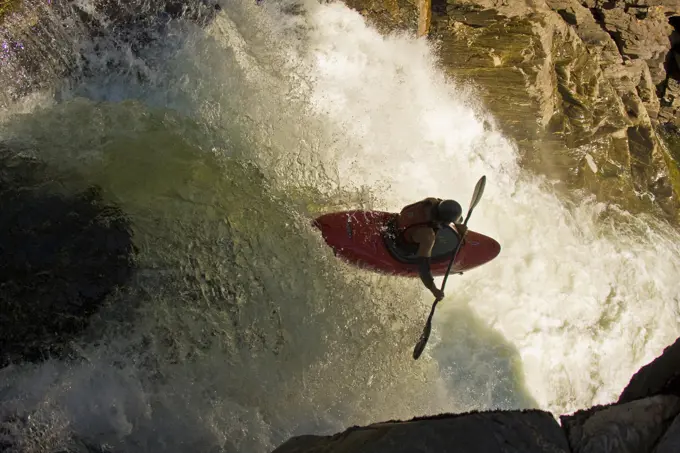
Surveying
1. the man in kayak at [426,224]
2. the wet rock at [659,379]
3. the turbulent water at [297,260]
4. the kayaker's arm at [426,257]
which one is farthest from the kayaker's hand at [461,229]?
the wet rock at [659,379]

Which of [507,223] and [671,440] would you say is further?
[507,223]

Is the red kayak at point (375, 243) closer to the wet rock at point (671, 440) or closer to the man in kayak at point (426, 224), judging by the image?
the man in kayak at point (426, 224)

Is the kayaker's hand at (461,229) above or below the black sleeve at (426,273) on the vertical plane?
above

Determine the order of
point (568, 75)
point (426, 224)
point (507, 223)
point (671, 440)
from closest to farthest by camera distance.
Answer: point (671, 440), point (426, 224), point (507, 223), point (568, 75)

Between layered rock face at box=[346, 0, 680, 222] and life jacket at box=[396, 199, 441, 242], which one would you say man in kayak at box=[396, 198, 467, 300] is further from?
layered rock face at box=[346, 0, 680, 222]

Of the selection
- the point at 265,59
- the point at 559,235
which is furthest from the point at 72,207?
the point at 559,235

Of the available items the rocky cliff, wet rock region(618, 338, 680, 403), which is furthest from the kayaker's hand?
the rocky cliff

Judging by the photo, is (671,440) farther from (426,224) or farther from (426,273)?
(426,224)

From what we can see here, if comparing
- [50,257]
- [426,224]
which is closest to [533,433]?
[426,224]
